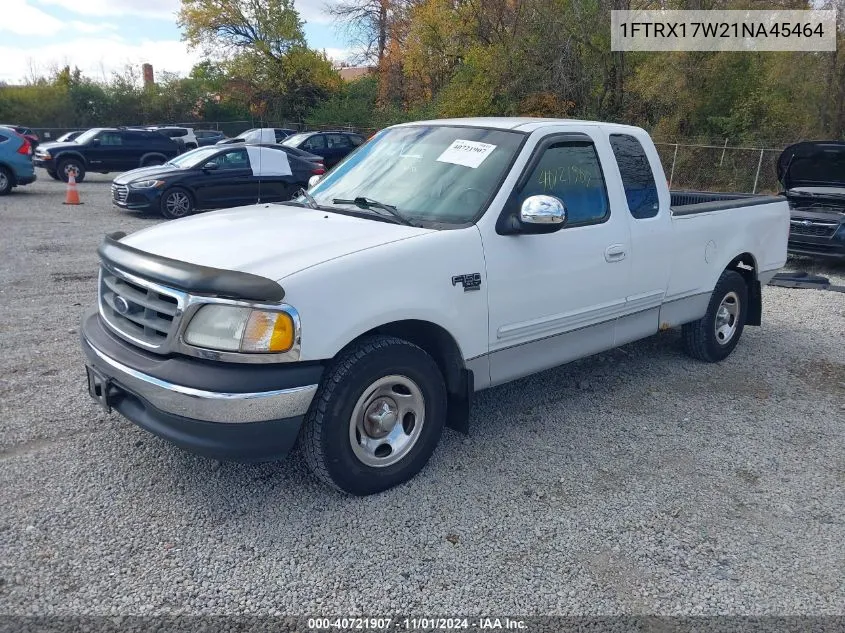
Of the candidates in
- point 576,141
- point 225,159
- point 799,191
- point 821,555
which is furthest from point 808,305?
point 225,159

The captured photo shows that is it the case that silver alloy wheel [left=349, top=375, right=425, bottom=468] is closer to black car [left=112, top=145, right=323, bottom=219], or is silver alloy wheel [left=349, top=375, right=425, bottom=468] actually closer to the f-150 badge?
the f-150 badge

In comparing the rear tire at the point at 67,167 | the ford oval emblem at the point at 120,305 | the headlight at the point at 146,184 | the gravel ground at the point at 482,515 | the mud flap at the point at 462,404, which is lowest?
the gravel ground at the point at 482,515

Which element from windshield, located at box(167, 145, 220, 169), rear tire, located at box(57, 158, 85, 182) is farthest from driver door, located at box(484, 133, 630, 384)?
rear tire, located at box(57, 158, 85, 182)

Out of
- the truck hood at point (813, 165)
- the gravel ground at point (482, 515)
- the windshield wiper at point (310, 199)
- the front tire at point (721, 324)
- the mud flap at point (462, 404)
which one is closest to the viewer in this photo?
the gravel ground at point (482, 515)

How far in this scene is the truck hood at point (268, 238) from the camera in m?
3.37

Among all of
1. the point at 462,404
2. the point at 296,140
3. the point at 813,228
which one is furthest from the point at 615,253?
the point at 296,140

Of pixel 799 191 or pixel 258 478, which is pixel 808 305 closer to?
pixel 799 191

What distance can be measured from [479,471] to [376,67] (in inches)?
1736

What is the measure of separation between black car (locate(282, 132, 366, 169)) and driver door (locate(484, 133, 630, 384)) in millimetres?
17668

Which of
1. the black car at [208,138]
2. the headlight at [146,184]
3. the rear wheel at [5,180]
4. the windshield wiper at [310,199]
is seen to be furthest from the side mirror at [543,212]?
the black car at [208,138]

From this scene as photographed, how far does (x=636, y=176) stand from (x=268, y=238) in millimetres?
2701

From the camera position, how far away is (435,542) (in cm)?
335

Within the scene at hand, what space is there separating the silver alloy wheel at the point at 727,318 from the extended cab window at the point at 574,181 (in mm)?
2029

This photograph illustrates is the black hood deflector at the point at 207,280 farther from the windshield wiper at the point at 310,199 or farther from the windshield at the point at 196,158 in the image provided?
the windshield at the point at 196,158
